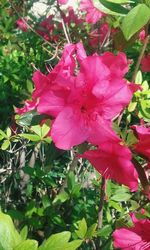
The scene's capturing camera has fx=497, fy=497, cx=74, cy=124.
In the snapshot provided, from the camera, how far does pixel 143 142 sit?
3.42 ft

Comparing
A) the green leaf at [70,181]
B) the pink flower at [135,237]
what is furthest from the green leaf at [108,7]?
the green leaf at [70,181]

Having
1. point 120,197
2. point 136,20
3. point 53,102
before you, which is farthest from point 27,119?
point 120,197

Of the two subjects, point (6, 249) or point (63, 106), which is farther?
point (63, 106)

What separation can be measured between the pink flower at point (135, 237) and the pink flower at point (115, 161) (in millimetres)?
Answer: 233

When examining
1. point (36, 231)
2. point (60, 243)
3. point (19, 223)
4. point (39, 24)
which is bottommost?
point (36, 231)

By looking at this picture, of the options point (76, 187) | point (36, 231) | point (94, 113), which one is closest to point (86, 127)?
point (94, 113)

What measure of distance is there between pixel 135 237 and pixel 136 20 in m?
0.58

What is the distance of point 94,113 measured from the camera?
1.06 metres

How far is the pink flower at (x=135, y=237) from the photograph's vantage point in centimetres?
125

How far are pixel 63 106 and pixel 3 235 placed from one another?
377mm

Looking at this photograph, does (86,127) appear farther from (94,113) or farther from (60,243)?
(60,243)

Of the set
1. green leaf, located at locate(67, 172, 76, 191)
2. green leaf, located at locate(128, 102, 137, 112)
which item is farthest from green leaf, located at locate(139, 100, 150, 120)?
green leaf, located at locate(67, 172, 76, 191)

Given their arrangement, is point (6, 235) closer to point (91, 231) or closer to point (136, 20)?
point (136, 20)

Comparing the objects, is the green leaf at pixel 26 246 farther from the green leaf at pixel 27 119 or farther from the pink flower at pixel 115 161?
the green leaf at pixel 27 119
